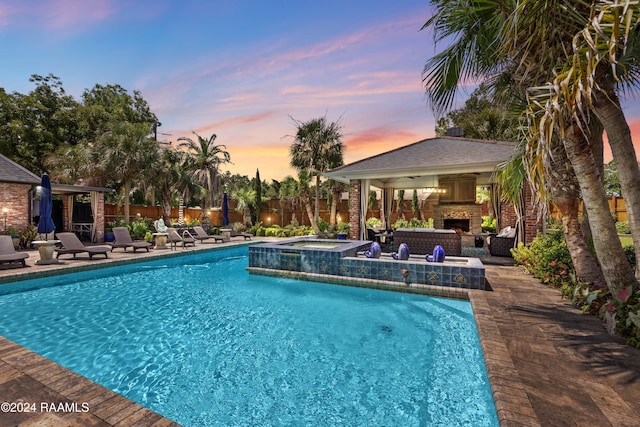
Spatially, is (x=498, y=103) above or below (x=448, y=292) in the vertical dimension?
above

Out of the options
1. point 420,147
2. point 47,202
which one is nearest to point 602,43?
point 420,147

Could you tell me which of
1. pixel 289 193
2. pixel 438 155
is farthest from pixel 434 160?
pixel 289 193

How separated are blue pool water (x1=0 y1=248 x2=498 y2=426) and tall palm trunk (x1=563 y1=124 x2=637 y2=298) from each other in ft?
6.57

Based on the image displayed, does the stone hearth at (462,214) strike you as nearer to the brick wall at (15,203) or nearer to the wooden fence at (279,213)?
the wooden fence at (279,213)

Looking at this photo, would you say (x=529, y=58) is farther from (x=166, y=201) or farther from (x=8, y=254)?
(x=166, y=201)

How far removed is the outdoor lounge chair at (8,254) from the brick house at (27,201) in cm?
474

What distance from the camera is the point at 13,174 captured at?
40.9ft

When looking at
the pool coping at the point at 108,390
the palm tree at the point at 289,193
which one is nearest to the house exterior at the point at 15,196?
the pool coping at the point at 108,390

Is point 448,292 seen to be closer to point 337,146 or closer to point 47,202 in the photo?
point 47,202

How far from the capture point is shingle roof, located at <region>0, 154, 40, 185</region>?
38.9ft

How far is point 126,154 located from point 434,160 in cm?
1732

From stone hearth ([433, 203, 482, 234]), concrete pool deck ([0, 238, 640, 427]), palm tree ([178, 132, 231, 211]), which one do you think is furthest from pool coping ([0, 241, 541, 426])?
palm tree ([178, 132, 231, 211])

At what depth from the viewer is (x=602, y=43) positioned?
8.77 ft

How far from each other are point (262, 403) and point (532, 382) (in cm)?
256
